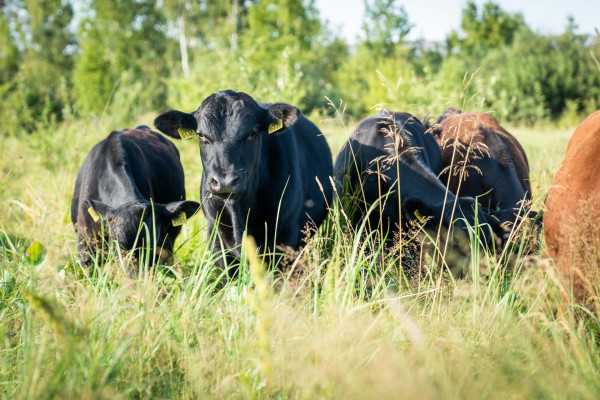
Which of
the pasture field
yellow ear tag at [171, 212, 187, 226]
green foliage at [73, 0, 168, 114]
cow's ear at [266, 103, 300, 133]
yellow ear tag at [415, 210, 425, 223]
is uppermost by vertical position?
green foliage at [73, 0, 168, 114]

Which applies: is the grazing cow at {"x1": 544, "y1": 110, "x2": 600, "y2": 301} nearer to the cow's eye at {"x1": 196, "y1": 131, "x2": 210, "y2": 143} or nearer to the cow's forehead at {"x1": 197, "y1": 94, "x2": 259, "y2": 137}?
the cow's forehead at {"x1": 197, "y1": 94, "x2": 259, "y2": 137}

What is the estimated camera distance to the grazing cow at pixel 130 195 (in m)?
3.68

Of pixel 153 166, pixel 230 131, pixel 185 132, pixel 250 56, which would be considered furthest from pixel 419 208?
pixel 250 56

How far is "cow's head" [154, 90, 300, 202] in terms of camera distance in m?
3.47

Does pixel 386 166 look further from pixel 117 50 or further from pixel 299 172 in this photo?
pixel 117 50

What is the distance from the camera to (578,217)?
2570 millimetres

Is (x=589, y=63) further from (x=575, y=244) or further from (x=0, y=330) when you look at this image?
(x=0, y=330)

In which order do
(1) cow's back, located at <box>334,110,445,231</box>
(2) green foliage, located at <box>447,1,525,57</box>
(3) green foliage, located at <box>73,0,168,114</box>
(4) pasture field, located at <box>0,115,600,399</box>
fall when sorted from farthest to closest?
(2) green foliage, located at <box>447,1,525,57</box> → (3) green foliage, located at <box>73,0,168,114</box> → (1) cow's back, located at <box>334,110,445,231</box> → (4) pasture field, located at <box>0,115,600,399</box>

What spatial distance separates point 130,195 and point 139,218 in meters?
0.44

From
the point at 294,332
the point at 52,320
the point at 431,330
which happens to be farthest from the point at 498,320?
the point at 52,320

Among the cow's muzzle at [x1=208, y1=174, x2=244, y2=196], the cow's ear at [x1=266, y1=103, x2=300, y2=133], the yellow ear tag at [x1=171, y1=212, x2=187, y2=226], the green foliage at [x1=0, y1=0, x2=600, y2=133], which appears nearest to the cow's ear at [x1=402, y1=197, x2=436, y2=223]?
the cow's ear at [x1=266, y1=103, x2=300, y2=133]

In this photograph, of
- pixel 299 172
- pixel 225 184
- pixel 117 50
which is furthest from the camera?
pixel 117 50

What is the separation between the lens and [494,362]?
7.32 feet

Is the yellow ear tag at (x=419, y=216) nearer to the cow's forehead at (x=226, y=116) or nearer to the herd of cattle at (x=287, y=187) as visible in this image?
the herd of cattle at (x=287, y=187)
